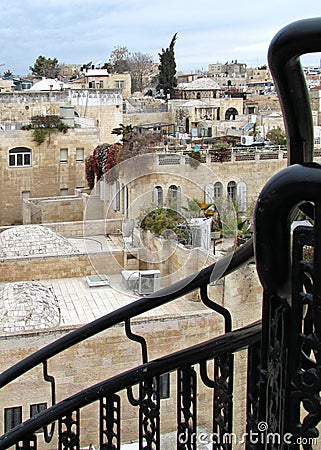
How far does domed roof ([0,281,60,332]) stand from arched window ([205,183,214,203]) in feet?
18.4

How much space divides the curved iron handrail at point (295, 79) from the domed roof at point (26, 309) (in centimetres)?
740

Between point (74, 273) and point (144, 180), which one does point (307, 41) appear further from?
point (74, 273)

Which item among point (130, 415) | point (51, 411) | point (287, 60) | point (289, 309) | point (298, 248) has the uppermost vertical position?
point (287, 60)

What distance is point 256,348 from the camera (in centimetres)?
163

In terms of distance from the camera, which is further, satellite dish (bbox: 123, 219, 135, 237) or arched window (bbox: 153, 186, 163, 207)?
satellite dish (bbox: 123, 219, 135, 237)

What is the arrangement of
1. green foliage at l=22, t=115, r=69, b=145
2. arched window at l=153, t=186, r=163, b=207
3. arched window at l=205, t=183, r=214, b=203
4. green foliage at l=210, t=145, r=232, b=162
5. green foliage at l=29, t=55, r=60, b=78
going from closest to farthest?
arched window at l=205, t=183, r=214, b=203
arched window at l=153, t=186, r=163, b=207
green foliage at l=210, t=145, r=232, b=162
green foliage at l=22, t=115, r=69, b=145
green foliage at l=29, t=55, r=60, b=78

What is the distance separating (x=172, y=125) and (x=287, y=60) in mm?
27943

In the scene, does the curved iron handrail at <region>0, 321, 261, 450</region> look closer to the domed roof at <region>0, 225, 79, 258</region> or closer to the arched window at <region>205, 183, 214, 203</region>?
the arched window at <region>205, 183, 214, 203</region>

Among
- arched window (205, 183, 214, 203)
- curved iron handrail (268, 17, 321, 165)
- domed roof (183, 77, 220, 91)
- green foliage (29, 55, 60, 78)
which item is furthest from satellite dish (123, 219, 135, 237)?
green foliage (29, 55, 60, 78)

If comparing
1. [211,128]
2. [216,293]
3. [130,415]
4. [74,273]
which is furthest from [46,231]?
[211,128]

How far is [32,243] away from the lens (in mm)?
12383

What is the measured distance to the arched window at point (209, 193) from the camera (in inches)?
114

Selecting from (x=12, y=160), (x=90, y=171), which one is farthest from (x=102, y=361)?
(x=12, y=160)

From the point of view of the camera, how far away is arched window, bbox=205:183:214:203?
9.50ft
